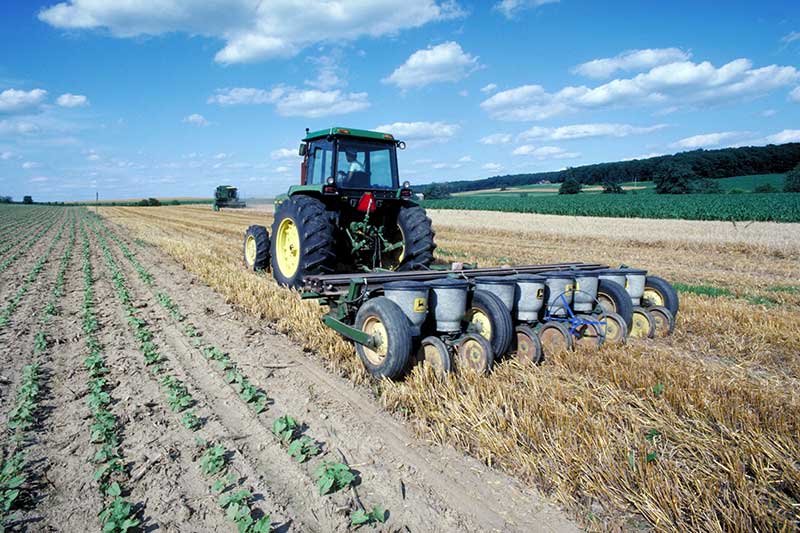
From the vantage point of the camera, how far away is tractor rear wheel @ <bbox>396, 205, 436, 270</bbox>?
667 cm

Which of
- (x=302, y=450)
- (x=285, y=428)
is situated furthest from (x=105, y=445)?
(x=302, y=450)

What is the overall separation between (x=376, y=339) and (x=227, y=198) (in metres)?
42.1

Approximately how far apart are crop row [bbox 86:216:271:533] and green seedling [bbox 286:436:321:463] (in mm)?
334

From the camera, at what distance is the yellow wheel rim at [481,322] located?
406 cm

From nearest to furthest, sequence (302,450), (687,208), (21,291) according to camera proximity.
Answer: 1. (302,450)
2. (21,291)
3. (687,208)

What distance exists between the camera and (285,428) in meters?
3.21

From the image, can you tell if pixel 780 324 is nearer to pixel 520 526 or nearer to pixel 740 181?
pixel 520 526

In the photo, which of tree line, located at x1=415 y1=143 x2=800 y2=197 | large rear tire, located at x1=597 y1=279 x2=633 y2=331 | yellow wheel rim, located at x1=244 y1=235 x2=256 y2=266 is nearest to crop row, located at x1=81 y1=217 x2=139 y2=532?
yellow wheel rim, located at x1=244 y1=235 x2=256 y2=266

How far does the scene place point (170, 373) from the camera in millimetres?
4219

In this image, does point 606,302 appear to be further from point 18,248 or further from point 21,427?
point 18,248

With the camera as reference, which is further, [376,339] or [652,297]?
[652,297]

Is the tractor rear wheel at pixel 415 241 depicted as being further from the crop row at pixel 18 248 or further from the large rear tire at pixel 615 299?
the crop row at pixel 18 248

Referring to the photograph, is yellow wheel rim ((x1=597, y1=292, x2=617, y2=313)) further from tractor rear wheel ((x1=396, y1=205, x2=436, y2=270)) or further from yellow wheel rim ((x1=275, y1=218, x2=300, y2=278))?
yellow wheel rim ((x1=275, y1=218, x2=300, y2=278))

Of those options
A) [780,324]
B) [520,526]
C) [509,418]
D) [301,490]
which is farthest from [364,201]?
[780,324]
